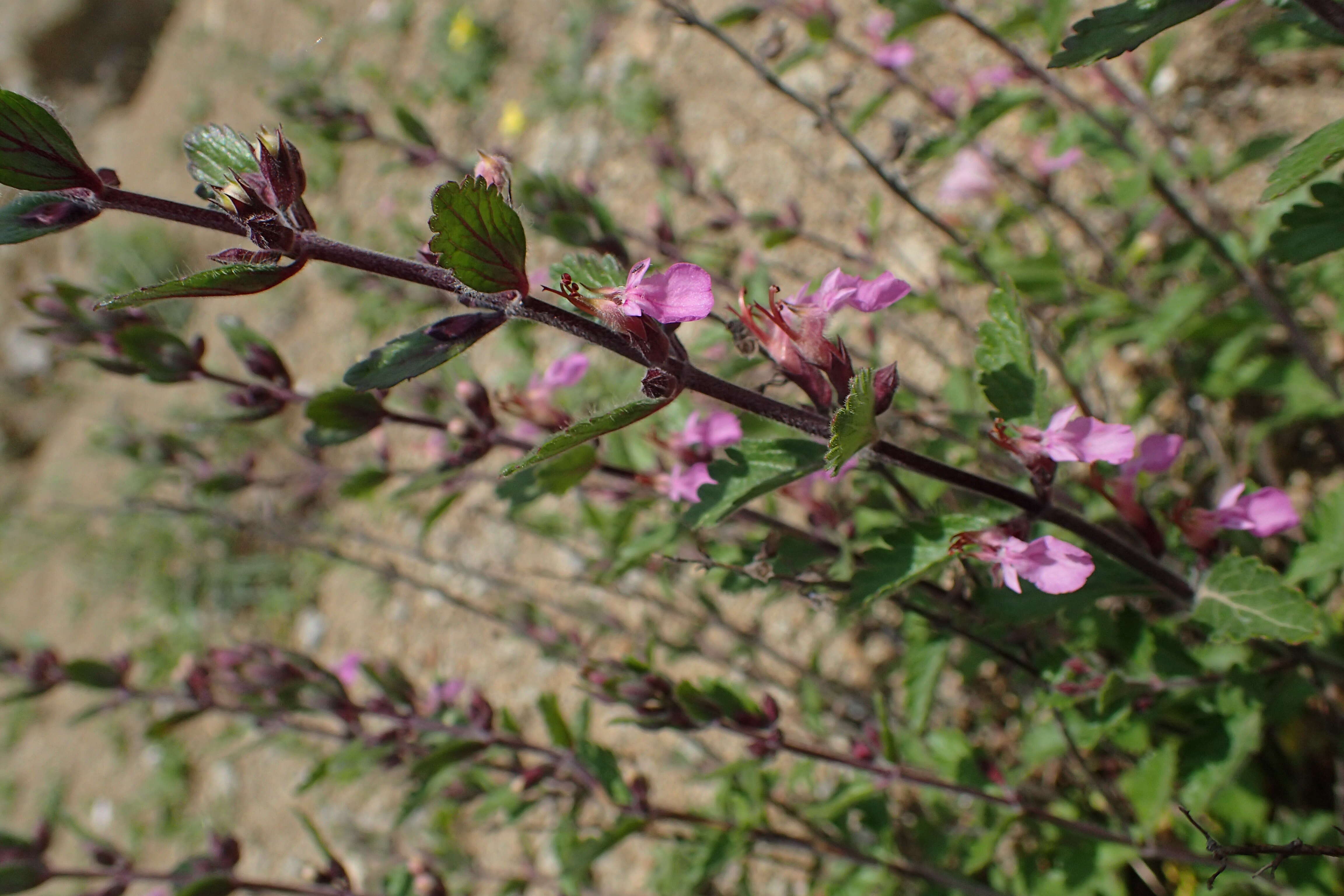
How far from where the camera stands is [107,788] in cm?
476

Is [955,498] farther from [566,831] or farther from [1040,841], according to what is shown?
[566,831]

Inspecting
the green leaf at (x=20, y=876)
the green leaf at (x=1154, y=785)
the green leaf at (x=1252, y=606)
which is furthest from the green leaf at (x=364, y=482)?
the green leaf at (x=1154, y=785)

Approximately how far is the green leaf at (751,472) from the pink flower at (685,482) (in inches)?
2.6

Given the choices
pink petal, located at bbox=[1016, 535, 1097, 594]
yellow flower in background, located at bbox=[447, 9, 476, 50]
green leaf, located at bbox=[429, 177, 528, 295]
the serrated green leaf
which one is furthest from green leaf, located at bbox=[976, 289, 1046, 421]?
yellow flower in background, located at bbox=[447, 9, 476, 50]

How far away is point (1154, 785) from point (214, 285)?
1.68 meters

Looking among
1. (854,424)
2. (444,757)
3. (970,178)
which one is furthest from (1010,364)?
(970,178)

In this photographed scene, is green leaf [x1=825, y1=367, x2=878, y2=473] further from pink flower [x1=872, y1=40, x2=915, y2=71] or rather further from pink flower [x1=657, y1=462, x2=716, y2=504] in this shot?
pink flower [x1=872, y1=40, x2=915, y2=71]

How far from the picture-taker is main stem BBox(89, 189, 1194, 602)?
0.93 metres

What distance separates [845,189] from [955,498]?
1.70 m

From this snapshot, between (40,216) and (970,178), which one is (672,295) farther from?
(970,178)

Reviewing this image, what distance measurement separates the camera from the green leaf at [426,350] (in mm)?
993

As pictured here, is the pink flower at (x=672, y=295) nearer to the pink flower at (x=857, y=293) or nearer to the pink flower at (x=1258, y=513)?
the pink flower at (x=857, y=293)

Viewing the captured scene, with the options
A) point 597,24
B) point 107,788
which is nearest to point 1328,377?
point 597,24

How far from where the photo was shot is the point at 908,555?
3.81 ft
